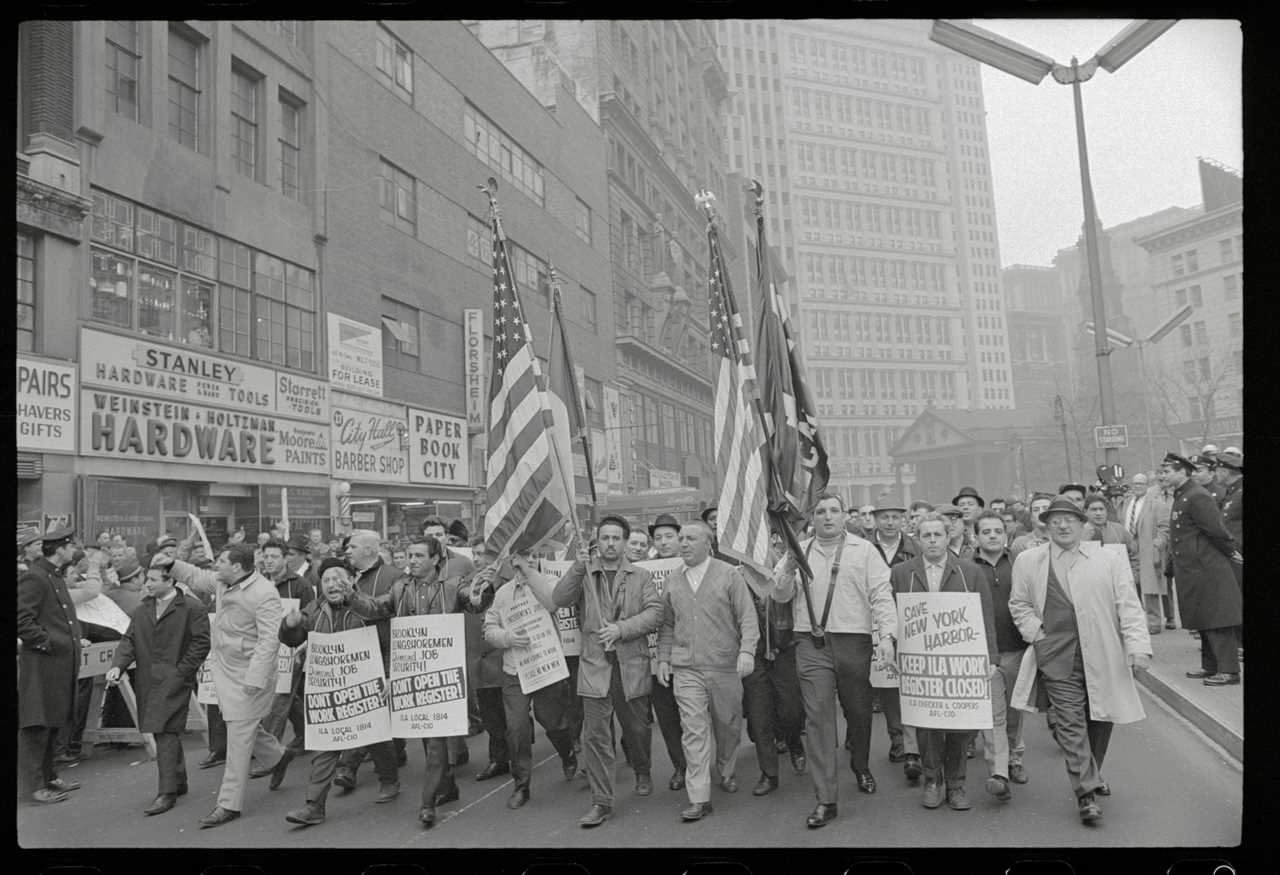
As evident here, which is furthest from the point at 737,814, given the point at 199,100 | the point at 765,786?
the point at 199,100

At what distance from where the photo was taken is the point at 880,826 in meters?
6.22

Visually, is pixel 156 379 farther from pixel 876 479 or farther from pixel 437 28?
pixel 876 479

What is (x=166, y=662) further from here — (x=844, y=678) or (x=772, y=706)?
(x=844, y=678)

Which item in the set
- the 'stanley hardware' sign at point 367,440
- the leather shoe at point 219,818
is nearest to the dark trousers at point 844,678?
the leather shoe at point 219,818

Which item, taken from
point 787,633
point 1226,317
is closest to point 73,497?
point 787,633

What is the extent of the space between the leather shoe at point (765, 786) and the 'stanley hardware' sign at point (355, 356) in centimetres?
1782

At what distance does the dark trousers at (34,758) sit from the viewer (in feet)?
25.4

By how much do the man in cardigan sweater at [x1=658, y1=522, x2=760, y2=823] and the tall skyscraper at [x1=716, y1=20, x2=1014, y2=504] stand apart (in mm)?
81574

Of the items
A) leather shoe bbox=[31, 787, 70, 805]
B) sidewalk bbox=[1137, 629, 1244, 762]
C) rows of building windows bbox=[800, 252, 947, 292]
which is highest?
rows of building windows bbox=[800, 252, 947, 292]

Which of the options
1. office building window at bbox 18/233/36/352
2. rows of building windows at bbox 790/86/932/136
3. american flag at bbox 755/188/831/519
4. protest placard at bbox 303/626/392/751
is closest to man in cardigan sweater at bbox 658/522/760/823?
american flag at bbox 755/188/831/519

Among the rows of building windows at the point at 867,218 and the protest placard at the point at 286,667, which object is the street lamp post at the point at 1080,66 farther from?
the rows of building windows at the point at 867,218

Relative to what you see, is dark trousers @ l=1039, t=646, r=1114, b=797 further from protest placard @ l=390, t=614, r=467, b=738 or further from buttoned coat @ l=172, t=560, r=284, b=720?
buttoned coat @ l=172, t=560, r=284, b=720

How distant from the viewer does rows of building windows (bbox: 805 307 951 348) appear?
97125 millimetres

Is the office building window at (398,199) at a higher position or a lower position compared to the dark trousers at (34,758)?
higher
